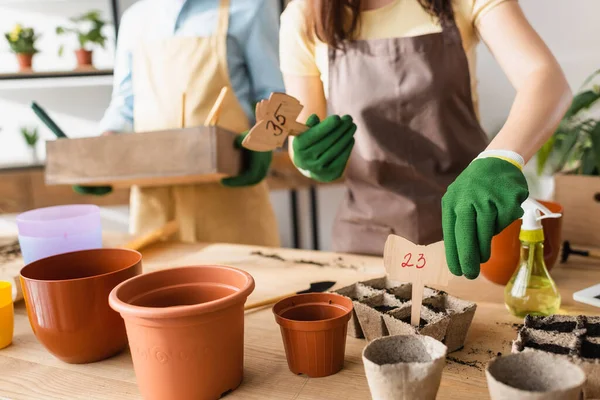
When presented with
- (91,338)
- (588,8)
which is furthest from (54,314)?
(588,8)

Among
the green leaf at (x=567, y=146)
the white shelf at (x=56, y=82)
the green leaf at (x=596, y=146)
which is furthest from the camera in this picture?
the white shelf at (x=56, y=82)

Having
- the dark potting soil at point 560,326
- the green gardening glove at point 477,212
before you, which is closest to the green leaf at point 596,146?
the green gardening glove at point 477,212

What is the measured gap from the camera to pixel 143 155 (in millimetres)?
1365

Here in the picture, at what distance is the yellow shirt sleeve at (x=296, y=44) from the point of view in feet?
4.68

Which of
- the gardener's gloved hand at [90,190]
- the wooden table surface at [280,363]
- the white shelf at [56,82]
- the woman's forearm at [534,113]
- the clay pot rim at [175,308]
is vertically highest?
the white shelf at [56,82]

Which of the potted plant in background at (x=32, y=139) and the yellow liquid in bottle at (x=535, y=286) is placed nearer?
the yellow liquid in bottle at (x=535, y=286)

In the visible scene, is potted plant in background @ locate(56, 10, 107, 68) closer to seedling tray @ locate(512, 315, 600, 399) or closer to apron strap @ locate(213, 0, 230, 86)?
apron strap @ locate(213, 0, 230, 86)

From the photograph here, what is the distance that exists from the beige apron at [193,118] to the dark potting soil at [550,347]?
4.32 ft

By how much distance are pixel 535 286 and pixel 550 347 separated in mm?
272

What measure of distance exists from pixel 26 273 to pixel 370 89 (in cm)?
91

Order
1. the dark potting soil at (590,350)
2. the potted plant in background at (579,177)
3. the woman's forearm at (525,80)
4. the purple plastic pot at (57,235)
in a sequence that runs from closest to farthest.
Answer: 1. the dark potting soil at (590,350)
2. the woman's forearm at (525,80)
3. the purple plastic pot at (57,235)
4. the potted plant in background at (579,177)

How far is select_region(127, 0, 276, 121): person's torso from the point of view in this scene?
1.80 metres

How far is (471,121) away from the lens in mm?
1416

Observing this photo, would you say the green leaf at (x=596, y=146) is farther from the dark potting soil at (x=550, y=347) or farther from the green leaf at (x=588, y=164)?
the dark potting soil at (x=550, y=347)
